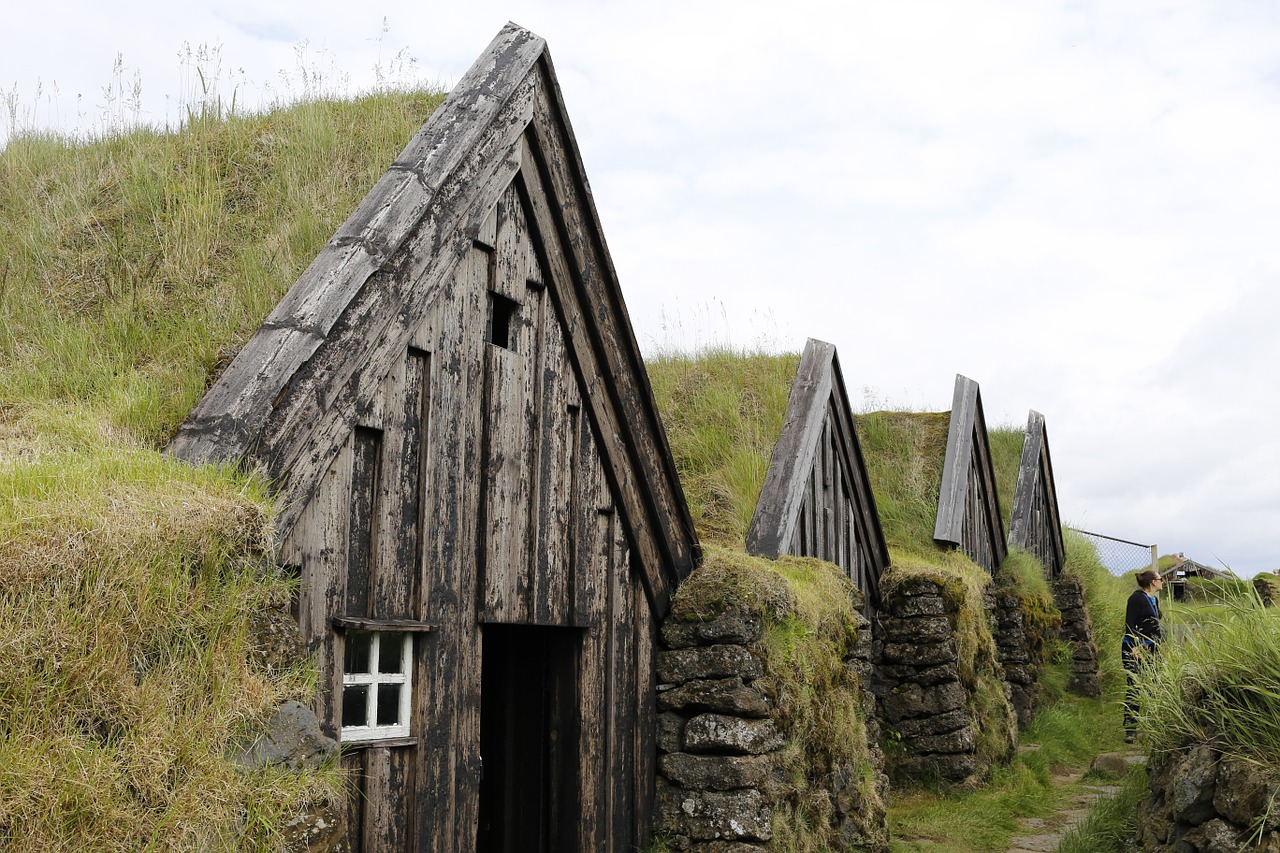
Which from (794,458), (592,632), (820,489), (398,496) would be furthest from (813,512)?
(398,496)

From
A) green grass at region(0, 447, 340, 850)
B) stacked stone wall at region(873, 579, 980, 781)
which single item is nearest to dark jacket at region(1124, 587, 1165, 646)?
stacked stone wall at region(873, 579, 980, 781)

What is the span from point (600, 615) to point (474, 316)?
2007mm

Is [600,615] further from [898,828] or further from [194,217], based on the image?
[898,828]

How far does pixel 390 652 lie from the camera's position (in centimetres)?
449

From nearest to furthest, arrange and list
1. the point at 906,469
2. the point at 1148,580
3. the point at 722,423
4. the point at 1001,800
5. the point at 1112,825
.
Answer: the point at 1112,825
the point at 1148,580
the point at 1001,800
the point at 722,423
the point at 906,469

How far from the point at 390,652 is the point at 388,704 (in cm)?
22

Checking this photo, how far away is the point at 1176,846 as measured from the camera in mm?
5188

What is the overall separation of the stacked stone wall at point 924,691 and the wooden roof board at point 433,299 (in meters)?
4.46

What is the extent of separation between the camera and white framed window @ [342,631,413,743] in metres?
4.23

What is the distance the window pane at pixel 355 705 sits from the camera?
4.23 meters

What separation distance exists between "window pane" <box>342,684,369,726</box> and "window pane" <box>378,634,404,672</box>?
0.14m

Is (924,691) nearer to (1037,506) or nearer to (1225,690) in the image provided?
(1225,690)

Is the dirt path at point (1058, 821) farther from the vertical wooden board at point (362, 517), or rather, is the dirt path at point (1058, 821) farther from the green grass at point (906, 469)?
the vertical wooden board at point (362, 517)

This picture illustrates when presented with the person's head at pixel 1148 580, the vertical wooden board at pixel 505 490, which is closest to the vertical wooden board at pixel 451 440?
the vertical wooden board at pixel 505 490
